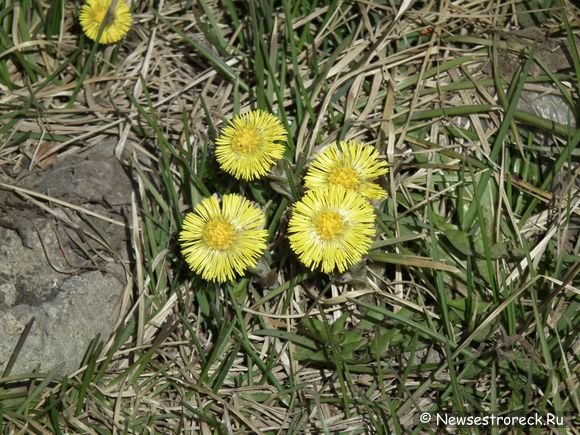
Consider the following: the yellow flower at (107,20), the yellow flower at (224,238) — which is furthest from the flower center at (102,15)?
the yellow flower at (224,238)

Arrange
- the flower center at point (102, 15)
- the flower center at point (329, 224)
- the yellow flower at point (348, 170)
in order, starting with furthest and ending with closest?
the flower center at point (102, 15) → the yellow flower at point (348, 170) → the flower center at point (329, 224)

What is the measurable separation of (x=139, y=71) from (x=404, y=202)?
1.14m

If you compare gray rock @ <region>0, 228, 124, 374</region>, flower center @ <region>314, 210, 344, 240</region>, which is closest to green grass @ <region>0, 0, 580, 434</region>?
gray rock @ <region>0, 228, 124, 374</region>

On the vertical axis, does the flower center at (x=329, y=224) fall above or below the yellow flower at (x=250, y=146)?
below

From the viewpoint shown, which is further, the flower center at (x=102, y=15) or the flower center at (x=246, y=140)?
the flower center at (x=102, y=15)

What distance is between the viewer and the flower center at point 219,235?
6.64 feet

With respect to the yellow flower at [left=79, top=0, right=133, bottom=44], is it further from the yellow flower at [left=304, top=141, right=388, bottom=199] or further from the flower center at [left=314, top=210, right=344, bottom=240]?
the flower center at [left=314, top=210, right=344, bottom=240]

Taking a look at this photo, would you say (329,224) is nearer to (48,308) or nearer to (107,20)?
(48,308)

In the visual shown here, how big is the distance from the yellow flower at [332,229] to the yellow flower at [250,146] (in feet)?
0.62

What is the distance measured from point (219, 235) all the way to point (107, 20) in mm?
1084

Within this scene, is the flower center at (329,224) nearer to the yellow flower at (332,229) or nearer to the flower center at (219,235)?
the yellow flower at (332,229)

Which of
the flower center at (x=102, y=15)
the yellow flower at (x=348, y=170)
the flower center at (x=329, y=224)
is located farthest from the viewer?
the flower center at (x=102, y=15)

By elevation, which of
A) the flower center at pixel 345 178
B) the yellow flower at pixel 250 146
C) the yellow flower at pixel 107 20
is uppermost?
the yellow flower at pixel 107 20

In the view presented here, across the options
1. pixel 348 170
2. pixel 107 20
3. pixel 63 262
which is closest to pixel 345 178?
pixel 348 170
